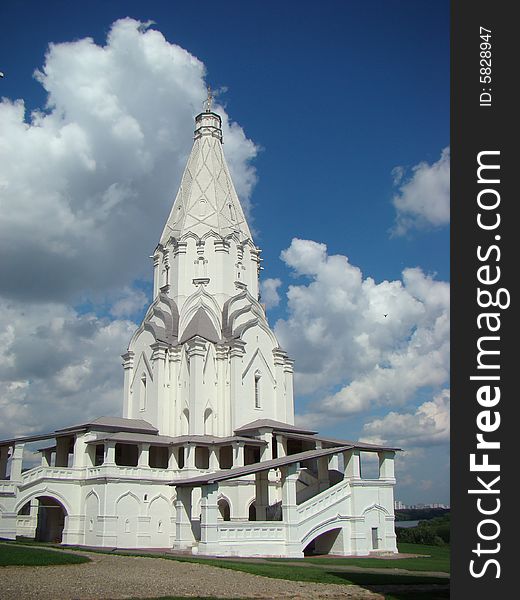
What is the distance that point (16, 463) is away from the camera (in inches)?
1194

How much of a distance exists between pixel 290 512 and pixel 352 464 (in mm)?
4987

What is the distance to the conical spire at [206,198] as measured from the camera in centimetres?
4216

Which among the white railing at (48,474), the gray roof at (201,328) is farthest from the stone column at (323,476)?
the white railing at (48,474)

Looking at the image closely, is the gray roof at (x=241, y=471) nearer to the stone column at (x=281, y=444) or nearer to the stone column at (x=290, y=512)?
the stone column at (x=290, y=512)

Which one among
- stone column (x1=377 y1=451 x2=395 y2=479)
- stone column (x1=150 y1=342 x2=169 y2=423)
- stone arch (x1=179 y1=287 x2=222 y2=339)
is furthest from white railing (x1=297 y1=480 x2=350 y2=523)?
stone arch (x1=179 y1=287 x2=222 y2=339)

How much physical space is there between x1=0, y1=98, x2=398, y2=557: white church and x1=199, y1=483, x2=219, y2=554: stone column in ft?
0.18

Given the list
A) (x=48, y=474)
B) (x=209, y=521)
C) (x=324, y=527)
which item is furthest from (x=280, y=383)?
(x=209, y=521)

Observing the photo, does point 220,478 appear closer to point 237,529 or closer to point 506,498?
point 237,529

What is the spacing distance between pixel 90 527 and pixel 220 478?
894 centimetres

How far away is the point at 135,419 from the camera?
37.6 m

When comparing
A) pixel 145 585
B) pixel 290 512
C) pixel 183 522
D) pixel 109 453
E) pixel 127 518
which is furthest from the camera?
pixel 109 453

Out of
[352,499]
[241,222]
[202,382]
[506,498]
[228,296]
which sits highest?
[241,222]

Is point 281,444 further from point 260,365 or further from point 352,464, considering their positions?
point 260,365

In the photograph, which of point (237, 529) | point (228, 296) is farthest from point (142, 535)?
point (228, 296)
